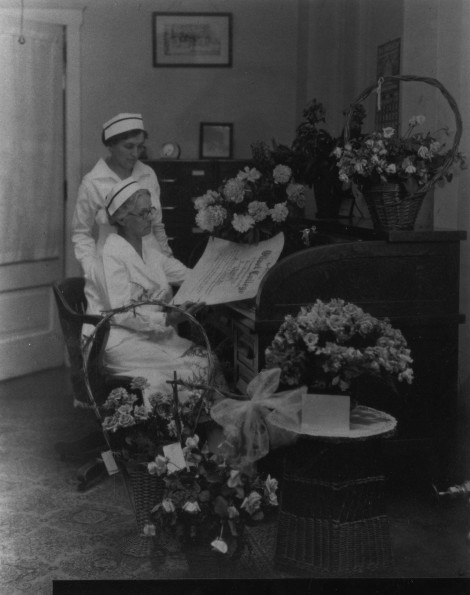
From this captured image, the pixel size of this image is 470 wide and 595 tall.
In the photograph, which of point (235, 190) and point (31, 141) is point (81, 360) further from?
point (31, 141)

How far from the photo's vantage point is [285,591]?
259cm

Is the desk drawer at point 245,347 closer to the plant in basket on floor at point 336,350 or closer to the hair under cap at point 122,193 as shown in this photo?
the plant in basket on floor at point 336,350

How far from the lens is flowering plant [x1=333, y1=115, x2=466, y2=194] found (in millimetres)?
3170

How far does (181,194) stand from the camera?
5.78m

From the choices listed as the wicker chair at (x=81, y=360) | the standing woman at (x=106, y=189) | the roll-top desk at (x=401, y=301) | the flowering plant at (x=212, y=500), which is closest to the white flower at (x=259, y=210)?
the roll-top desk at (x=401, y=301)

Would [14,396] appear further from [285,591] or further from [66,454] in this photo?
[285,591]

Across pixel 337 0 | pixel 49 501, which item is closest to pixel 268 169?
pixel 49 501

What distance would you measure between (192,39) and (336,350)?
4121 mm

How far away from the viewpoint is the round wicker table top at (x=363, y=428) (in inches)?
101

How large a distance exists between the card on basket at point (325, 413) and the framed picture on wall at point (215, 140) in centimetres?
380

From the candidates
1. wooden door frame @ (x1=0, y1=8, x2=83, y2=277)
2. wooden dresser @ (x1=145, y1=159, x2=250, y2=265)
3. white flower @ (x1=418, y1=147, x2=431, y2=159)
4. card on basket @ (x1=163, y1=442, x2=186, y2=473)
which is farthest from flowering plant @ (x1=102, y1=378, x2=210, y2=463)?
wooden door frame @ (x1=0, y1=8, x2=83, y2=277)

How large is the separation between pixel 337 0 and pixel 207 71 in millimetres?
1152

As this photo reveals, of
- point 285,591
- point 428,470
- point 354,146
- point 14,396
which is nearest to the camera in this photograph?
point 285,591

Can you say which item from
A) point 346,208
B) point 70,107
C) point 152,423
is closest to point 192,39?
point 70,107
